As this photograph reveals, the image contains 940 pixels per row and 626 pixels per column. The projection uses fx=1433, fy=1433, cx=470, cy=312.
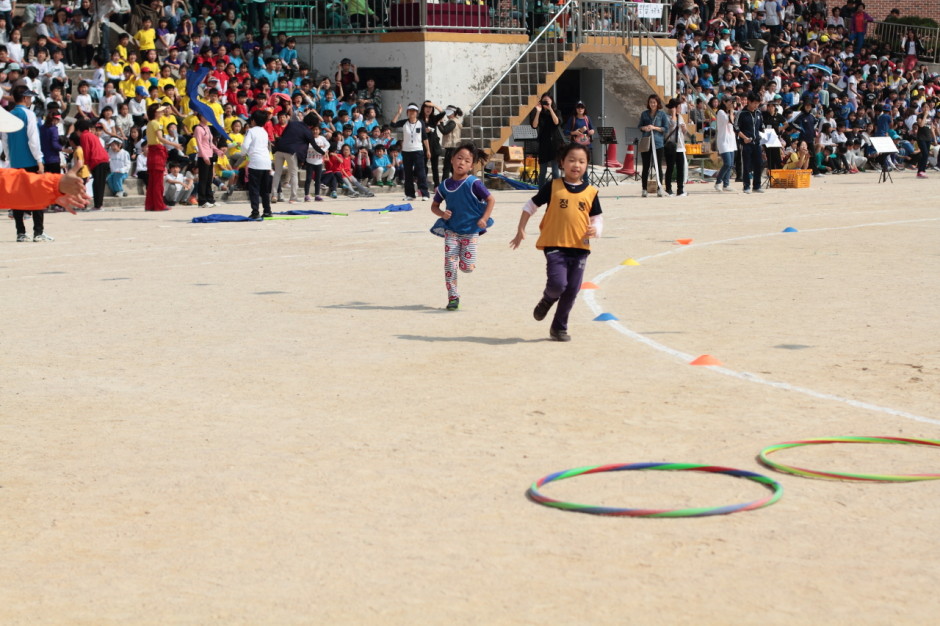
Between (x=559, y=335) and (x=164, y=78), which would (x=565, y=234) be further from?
(x=164, y=78)

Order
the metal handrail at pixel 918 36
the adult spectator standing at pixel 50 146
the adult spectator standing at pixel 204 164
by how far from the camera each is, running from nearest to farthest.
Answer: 1. the adult spectator standing at pixel 50 146
2. the adult spectator standing at pixel 204 164
3. the metal handrail at pixel 918 36

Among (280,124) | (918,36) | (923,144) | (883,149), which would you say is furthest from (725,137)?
(918,36)

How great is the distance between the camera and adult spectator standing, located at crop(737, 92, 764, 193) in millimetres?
27562

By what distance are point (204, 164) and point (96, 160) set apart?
186 centimetres

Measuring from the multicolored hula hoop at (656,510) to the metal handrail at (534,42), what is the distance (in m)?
27.0

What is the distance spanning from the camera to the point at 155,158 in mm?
23438

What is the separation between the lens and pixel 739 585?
4746mm

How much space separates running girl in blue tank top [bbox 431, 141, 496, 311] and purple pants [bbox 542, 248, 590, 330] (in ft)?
4.87

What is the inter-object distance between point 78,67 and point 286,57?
5309mm

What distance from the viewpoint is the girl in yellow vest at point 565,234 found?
10102 millimetres

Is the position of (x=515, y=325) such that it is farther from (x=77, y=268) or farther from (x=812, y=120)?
(x=812, y=120)

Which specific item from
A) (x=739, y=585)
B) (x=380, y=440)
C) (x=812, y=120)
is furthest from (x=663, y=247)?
(x=812, y=120)

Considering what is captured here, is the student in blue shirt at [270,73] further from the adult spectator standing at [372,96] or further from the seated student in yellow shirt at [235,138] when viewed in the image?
the seated student in yellow shirt at [235,138]

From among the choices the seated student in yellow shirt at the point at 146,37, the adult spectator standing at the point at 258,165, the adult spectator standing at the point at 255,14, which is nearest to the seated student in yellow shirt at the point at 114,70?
the seated student in yellow shirt at the point at 146,37
